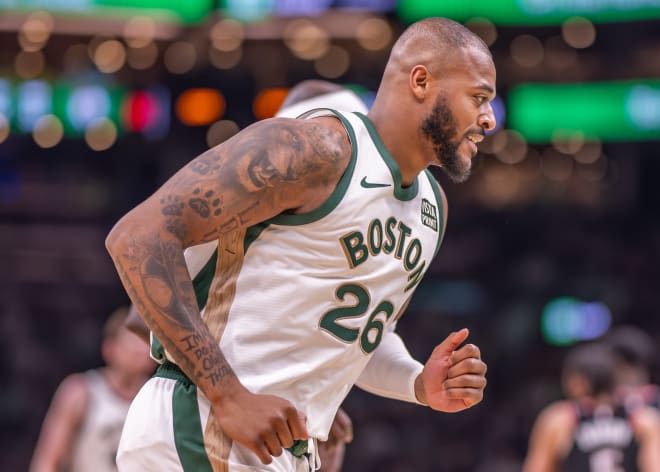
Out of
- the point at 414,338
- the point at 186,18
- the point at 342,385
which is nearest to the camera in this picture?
the point at 342,385

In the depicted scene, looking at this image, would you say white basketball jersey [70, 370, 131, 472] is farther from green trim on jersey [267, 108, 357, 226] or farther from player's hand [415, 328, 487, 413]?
green trim on jersey [267, 108, 357, 226]

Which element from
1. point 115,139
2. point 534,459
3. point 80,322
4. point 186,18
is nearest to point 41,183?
point 115,139

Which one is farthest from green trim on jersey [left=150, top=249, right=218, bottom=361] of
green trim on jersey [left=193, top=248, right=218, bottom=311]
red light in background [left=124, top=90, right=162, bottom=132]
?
red light in background [left=124, top=90, right=162, bottom=132]

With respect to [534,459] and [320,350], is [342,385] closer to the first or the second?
[320,350]

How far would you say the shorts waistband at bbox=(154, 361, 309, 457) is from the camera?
9.48 feet

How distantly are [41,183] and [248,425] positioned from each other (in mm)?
13584

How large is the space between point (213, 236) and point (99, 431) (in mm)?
3923

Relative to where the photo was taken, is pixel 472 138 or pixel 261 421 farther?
pixel 472 138

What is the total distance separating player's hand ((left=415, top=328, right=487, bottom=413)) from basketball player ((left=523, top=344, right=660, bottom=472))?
3.59m

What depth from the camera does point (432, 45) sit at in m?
2.98

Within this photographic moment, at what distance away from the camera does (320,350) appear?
289 cm

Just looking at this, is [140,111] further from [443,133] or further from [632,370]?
[443,133]

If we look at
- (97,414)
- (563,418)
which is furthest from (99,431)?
(563,418)

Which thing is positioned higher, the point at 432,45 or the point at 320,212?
the point at 432,45
